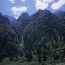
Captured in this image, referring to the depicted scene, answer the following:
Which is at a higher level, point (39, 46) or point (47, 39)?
point (47, 39)

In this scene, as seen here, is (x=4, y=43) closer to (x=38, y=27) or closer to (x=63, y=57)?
(x=38, y=27)

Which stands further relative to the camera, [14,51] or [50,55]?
[14,51]

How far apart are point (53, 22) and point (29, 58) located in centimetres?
3120

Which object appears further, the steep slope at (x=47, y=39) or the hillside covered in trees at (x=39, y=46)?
the steep slope at (x=47, y=39)

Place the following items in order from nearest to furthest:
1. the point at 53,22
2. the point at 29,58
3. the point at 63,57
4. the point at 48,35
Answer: the point at 63,57
the point at 29,58
the point at 48,35
the point at 53,22

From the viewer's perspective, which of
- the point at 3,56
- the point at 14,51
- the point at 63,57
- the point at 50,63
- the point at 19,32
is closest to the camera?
the point at 50,63

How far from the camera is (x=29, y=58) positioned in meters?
41.5

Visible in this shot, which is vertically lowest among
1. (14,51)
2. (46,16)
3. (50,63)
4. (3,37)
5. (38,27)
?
(50,63)

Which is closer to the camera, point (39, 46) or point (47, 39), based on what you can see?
A: point (39, 46)

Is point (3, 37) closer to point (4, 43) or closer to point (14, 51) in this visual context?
point (4, 43)

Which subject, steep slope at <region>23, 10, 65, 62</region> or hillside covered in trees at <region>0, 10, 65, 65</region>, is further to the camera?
steep slope at <region>23, 10, 65, 62</region>

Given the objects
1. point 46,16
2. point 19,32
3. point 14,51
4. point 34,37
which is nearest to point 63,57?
point 14,51

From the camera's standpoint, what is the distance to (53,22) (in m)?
68.0

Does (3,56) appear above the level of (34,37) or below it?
below
